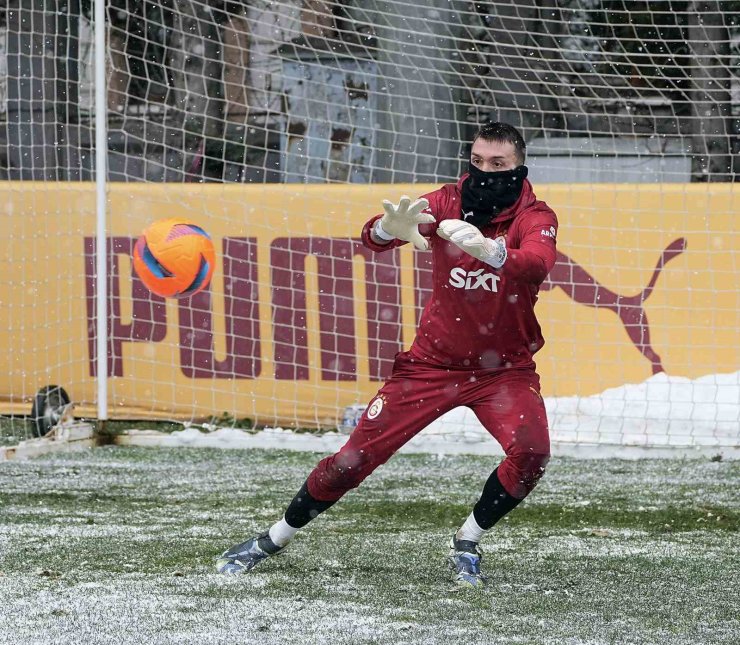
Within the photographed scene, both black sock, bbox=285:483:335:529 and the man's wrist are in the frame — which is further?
black sock, bbox=285:483:335:529

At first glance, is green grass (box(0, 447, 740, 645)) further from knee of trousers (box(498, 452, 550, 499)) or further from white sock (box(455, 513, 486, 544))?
knee of trousers (box(498, 452, 550, 499))

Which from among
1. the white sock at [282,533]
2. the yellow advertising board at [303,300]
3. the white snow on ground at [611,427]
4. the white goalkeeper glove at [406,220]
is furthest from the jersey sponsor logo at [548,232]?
the yellow advertising board at [303,300]

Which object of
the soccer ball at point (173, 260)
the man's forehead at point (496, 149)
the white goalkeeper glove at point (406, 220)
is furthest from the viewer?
the soccer ball at point (173, 260)

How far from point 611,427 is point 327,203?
89.3 inches

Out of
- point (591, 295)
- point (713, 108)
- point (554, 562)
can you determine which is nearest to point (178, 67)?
point (591, 295)

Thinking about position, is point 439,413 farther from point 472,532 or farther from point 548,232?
point 548,232

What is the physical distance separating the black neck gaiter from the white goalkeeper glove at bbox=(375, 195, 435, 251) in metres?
0.28

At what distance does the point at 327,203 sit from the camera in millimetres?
8039

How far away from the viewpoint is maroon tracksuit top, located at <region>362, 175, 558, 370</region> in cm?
431

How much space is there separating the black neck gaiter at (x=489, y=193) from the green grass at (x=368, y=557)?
1.25 m

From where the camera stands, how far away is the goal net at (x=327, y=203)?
306 inches

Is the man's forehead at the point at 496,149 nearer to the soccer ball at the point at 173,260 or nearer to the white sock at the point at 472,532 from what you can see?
the white sock at the point at 472,532

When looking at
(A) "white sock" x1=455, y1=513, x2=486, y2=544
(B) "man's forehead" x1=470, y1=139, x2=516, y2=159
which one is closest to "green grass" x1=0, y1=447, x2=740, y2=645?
(A) "white sock" x1=455, y1=513, x2=486, y2=544

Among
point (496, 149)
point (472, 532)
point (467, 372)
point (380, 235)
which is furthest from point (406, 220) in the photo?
point (472, 532)
